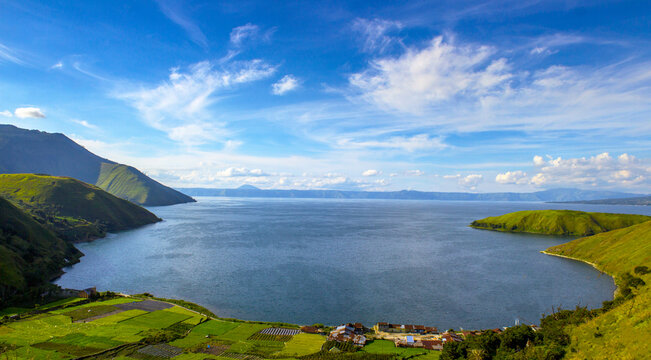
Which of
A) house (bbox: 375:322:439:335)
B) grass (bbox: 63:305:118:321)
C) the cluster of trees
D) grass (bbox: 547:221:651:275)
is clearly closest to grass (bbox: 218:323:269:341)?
house (bbox: 375:322:439:335)

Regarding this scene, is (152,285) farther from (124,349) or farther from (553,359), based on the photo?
(553,359)

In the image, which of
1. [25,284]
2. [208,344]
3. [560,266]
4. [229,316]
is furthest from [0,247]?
[560,266]

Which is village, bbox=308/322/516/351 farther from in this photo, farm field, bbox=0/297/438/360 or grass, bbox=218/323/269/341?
grass, bbox=218/323/269/341

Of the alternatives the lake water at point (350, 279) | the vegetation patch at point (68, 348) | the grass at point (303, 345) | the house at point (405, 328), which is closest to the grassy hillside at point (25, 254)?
the lake water at point (350, 279)

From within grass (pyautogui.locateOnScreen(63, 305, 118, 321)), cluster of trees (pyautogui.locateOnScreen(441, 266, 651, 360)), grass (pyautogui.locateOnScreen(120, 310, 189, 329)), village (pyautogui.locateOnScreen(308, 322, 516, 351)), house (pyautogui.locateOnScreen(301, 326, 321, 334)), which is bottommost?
grass (pyautogui.locateOnScreen(63, 305, 118, 321))

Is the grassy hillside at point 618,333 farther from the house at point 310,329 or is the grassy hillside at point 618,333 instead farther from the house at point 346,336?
the house at point 310,329

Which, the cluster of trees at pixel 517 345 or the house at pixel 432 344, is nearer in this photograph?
the cluster of trees at pixel 517 345
